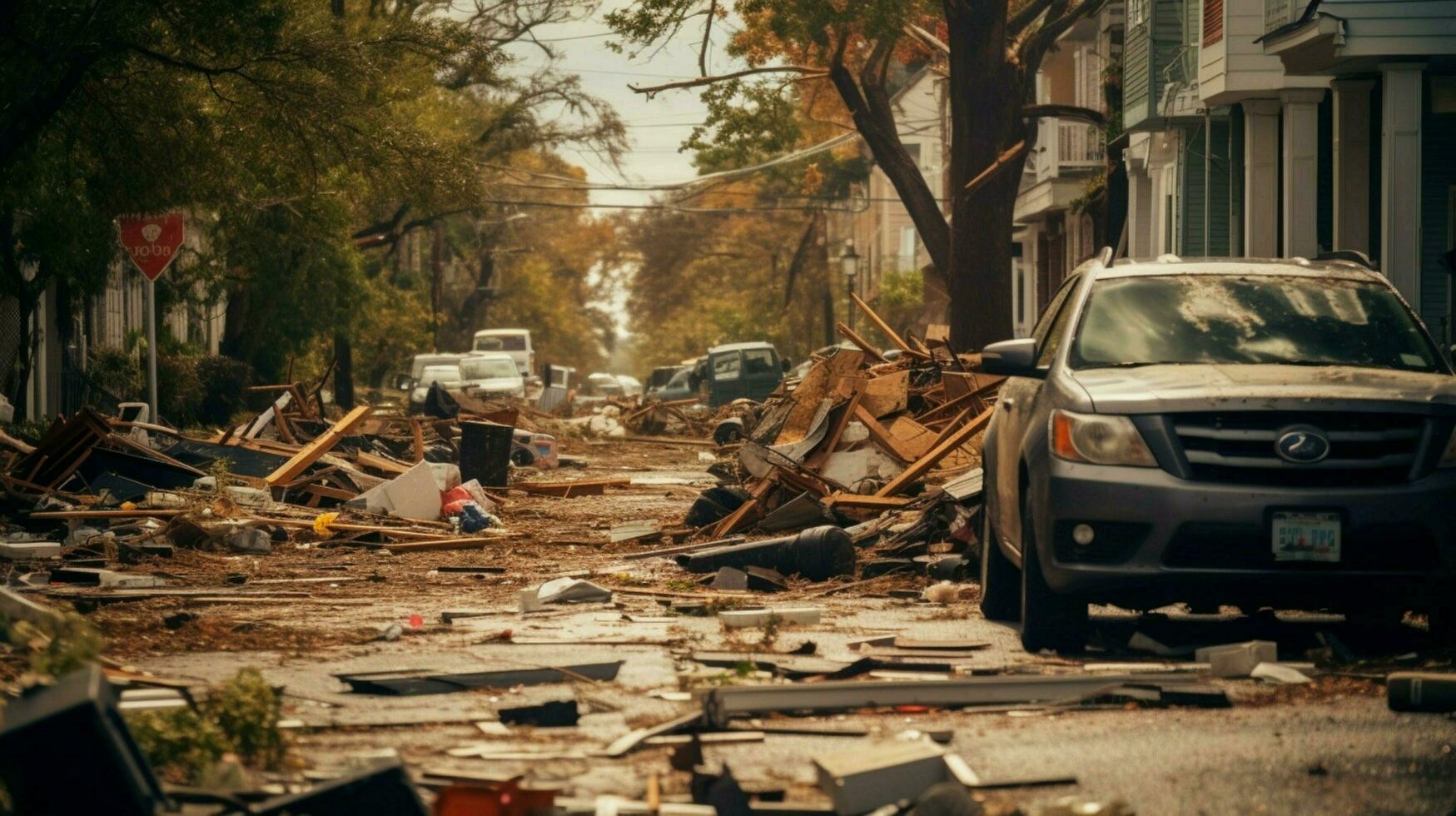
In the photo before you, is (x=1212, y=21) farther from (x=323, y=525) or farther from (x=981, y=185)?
(x=323, y=525)

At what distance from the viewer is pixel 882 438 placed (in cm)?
1842

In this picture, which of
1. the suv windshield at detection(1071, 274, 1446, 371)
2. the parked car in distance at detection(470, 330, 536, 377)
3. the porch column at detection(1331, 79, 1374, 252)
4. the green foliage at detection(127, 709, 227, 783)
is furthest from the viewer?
the parked car in distance at detection(470, 330, 536, 377)

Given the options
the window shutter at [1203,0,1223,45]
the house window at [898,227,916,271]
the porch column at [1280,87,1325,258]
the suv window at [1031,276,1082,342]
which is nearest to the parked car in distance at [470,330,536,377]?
the house window at [898,227,916,271]

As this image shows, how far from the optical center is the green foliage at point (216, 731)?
20.5 feet

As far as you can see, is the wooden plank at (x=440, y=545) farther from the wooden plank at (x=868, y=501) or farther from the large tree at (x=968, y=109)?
the large tree at (x=968, y=109)

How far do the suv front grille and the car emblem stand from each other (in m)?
0.02

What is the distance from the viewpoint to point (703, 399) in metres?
55.7

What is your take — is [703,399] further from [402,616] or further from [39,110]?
[402,616]

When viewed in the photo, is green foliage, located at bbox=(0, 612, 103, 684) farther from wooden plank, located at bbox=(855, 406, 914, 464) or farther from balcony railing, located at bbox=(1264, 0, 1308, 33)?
balcony railing, located at bbox=(1264, 0, 1308, 33)

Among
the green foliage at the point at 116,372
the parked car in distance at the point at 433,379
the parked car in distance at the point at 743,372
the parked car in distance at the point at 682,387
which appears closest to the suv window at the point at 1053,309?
the green foliage at the point at 116,372

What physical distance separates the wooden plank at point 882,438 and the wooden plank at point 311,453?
5.24 m

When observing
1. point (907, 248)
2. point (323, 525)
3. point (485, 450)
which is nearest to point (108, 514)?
point (323, 525)

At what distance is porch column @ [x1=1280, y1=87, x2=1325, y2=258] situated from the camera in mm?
26078

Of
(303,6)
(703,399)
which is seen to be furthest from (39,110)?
(703,399)
